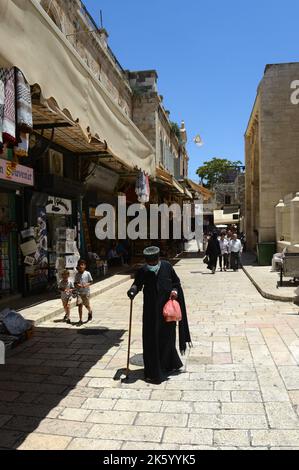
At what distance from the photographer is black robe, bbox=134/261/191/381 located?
4926 mm

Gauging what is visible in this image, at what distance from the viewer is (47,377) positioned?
5.09 metres

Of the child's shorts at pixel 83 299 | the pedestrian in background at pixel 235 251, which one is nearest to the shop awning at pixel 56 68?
the child's shorts at pixel 83 299

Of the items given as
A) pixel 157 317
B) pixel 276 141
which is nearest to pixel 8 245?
pixel 157 317

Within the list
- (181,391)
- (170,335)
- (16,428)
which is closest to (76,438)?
(16,428)

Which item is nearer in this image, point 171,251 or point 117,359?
point 117,359

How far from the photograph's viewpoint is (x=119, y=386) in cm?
480

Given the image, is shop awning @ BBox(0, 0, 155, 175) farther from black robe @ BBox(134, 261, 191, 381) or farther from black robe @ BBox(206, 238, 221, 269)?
black robe @ BBox(206, 238, 221, 269)

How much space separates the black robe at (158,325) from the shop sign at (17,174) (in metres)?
3.93

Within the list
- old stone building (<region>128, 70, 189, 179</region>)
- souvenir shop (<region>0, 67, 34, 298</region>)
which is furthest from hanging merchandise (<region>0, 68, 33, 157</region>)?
old stone building (<region>128, 70, 189, 179</region>)

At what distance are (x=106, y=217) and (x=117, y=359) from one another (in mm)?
11539

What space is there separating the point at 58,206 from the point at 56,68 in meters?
8.42

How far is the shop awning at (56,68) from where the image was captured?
9.36 ft

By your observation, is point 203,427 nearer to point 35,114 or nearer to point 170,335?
point 170,335

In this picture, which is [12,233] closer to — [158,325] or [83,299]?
[83,299]
